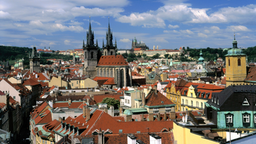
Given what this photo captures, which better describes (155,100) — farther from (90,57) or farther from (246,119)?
(90,57)

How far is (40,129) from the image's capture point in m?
39.7

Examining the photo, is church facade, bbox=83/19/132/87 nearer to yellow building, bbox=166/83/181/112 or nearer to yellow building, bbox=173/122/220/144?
yellow building, bbox=166/83/181/112

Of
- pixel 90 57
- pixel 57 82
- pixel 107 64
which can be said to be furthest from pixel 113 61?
pixel 57 82

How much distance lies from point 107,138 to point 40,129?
15909mm

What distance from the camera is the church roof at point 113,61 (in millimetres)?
120625

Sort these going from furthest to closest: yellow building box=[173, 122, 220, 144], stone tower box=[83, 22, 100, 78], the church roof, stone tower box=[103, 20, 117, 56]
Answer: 1. stone tower box=[103, 20, 117, 56]
2. stone tower box=[83, 22, 100, 78]
3. the church roof
4. yellow building box=[173, 122, 220, 144]

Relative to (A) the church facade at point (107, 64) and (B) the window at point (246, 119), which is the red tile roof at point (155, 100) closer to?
(B) the window at point (246, 119)

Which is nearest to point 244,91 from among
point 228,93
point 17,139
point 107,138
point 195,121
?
point 228,93

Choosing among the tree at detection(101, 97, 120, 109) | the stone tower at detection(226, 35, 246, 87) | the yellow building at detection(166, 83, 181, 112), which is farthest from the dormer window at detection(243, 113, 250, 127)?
the tree at detection(101, 97, 120, 109)

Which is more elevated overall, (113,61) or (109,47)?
(109,47)

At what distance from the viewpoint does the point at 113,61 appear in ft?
400

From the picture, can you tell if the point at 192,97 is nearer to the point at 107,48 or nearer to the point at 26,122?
the point at 26,122

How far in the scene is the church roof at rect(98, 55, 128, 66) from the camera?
12062 cm

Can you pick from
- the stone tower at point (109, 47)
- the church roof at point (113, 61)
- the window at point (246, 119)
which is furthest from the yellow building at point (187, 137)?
the stone tower at point (109, 47)
